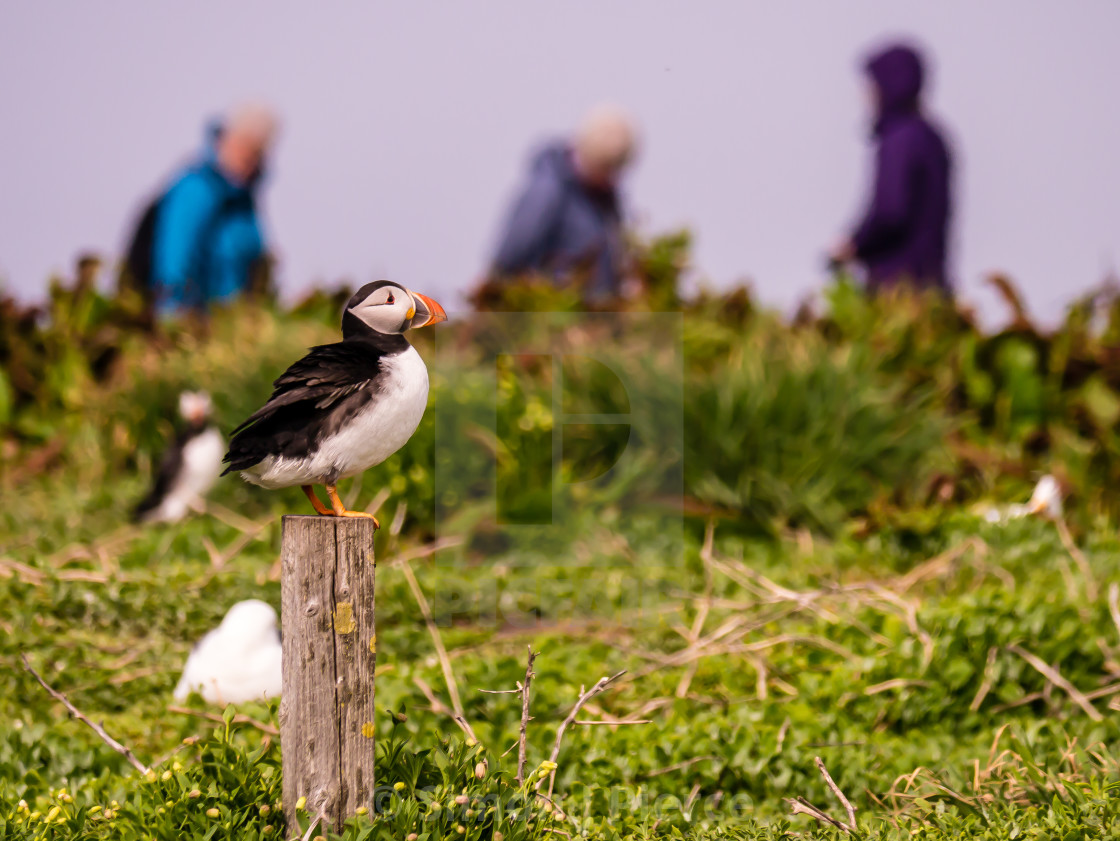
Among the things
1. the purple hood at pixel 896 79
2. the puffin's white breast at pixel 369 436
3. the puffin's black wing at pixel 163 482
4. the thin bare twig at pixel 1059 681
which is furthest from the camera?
the purple hood at pixel 896 79

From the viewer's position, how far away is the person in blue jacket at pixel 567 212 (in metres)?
7.83

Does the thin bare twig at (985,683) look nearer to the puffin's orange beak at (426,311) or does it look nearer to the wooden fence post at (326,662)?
the wooden fence post at (326,662)

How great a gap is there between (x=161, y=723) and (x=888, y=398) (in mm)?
4285

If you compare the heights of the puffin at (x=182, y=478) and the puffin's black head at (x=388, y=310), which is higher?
the puffin's black head at (x=388, y=310)

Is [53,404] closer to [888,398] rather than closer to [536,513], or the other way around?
[536,513]

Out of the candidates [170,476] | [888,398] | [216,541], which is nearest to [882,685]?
[888,398]

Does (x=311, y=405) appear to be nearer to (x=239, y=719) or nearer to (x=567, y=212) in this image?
(x=239, y=719)

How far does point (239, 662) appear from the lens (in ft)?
11.0

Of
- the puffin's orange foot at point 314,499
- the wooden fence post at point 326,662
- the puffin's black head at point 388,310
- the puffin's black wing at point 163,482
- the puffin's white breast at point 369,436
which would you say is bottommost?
the puffin's black wing at point 163,482

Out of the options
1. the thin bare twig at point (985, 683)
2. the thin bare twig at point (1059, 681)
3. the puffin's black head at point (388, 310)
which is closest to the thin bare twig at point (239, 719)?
the puffin's black head at point (388, 310)

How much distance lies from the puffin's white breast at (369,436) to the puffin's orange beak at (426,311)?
0.10 meters

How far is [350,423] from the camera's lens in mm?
2125

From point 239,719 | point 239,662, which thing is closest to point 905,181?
point 239,662

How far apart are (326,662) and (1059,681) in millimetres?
2361
